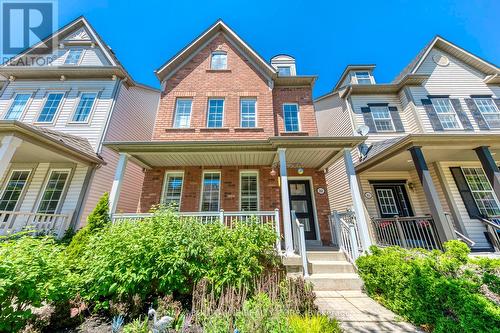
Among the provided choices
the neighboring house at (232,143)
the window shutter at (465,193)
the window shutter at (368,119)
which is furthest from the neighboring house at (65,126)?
the window shutter at (465,193)

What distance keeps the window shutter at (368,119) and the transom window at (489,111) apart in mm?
5379

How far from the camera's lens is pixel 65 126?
8.50 m

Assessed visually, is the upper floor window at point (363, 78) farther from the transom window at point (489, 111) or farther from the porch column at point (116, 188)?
the porch column at point (116, 188)

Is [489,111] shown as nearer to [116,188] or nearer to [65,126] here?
[116,188]

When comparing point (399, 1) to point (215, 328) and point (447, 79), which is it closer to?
point (447, 79)

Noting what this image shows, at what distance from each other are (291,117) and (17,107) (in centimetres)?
1296

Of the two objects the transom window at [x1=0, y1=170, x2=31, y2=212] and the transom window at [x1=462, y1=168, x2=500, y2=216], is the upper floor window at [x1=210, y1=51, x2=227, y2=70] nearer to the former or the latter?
the transom window at [x1=0, y1=170, x2=31, y2=212]

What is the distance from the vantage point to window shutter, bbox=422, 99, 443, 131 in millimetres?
8938

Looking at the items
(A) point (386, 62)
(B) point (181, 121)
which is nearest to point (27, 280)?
(B) point (181, 121)

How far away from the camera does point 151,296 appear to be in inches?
147

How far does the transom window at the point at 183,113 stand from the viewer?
8.41 metres

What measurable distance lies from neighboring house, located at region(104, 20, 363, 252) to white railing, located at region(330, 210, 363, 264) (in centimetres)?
108

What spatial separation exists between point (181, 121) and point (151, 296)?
6.69 meters

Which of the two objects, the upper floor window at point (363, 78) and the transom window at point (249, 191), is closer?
the transom window at point (249, 191)
